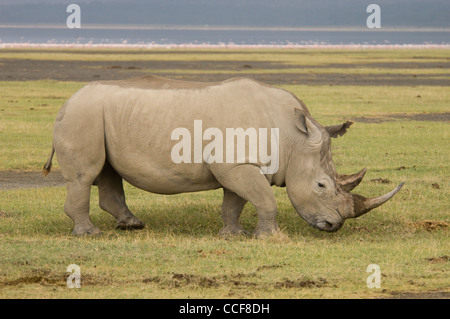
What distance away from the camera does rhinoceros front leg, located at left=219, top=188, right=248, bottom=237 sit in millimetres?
13078


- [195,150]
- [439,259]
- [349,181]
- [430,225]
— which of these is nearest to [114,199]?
[195,150]

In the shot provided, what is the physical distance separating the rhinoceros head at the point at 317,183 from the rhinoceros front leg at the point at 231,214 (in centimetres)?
75

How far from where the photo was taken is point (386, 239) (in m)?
12.8

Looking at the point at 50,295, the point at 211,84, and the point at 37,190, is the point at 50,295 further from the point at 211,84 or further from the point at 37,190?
the point at 37,190

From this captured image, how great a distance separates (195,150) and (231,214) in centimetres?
105

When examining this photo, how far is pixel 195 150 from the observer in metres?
12.8

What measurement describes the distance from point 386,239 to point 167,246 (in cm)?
300

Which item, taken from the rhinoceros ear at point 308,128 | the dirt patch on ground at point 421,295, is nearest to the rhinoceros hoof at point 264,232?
the rhinoceros ear at point 308,128

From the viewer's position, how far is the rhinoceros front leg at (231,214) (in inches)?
515

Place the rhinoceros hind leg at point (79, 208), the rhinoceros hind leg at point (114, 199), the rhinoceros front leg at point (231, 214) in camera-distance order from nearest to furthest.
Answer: the rhinoceros hind leg at point (79, 208) < the rhinoceros front leg at point (231, 214) < the rhinoceros hind leg at point (114, 199)

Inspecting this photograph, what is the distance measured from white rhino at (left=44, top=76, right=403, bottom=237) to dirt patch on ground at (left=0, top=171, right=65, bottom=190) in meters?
4.24

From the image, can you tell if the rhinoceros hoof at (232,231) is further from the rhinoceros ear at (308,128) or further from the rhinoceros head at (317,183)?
the rhinoceros ear at (308,128)

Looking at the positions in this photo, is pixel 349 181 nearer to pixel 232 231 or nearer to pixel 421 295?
pixel 232 231

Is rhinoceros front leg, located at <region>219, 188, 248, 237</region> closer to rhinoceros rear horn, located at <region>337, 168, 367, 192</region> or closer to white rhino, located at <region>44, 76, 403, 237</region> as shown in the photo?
white rhino, located at <region>44, 76, 403, 237</region>
